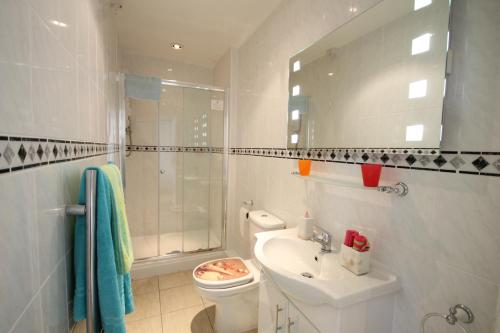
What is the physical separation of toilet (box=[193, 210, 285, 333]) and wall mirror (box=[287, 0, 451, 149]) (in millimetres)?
881

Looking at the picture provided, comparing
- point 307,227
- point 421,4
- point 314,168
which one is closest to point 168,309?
point 307,227

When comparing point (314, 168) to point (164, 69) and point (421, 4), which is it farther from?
point (164, 69)

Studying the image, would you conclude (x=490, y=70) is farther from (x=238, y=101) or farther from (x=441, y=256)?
(x=238, y=101)

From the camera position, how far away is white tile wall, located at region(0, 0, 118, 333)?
1.50ft

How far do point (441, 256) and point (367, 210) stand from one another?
32 cm

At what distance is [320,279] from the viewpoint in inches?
38.9

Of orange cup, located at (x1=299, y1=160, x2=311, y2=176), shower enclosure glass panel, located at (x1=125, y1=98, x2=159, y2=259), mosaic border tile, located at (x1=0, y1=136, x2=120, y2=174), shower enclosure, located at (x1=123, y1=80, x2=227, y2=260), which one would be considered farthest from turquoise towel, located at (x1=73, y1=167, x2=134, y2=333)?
shower enclosure glass panel, located at (x1=125, y1=98, x2=159, y2=259)

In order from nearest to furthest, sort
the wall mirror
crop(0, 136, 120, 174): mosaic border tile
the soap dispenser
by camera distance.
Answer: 1. crop(0, 136, 120, 174): mosaic border tile
2. the wall mirror
3. the soap dispenser

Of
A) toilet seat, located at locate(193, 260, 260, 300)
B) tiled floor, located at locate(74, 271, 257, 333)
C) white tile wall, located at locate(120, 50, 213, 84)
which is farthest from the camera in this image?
white tile wall, located at locate(120, 50, 213, 84)

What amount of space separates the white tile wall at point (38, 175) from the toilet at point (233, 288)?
871 mm

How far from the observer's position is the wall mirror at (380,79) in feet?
2.76

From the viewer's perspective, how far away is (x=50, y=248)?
63 cm

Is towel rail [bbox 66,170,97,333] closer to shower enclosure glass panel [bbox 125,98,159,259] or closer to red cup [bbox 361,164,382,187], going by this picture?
red cup [bbox 361,164,382,187]

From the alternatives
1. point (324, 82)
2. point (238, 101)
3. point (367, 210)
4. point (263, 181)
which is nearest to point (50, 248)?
point (367, 210)
